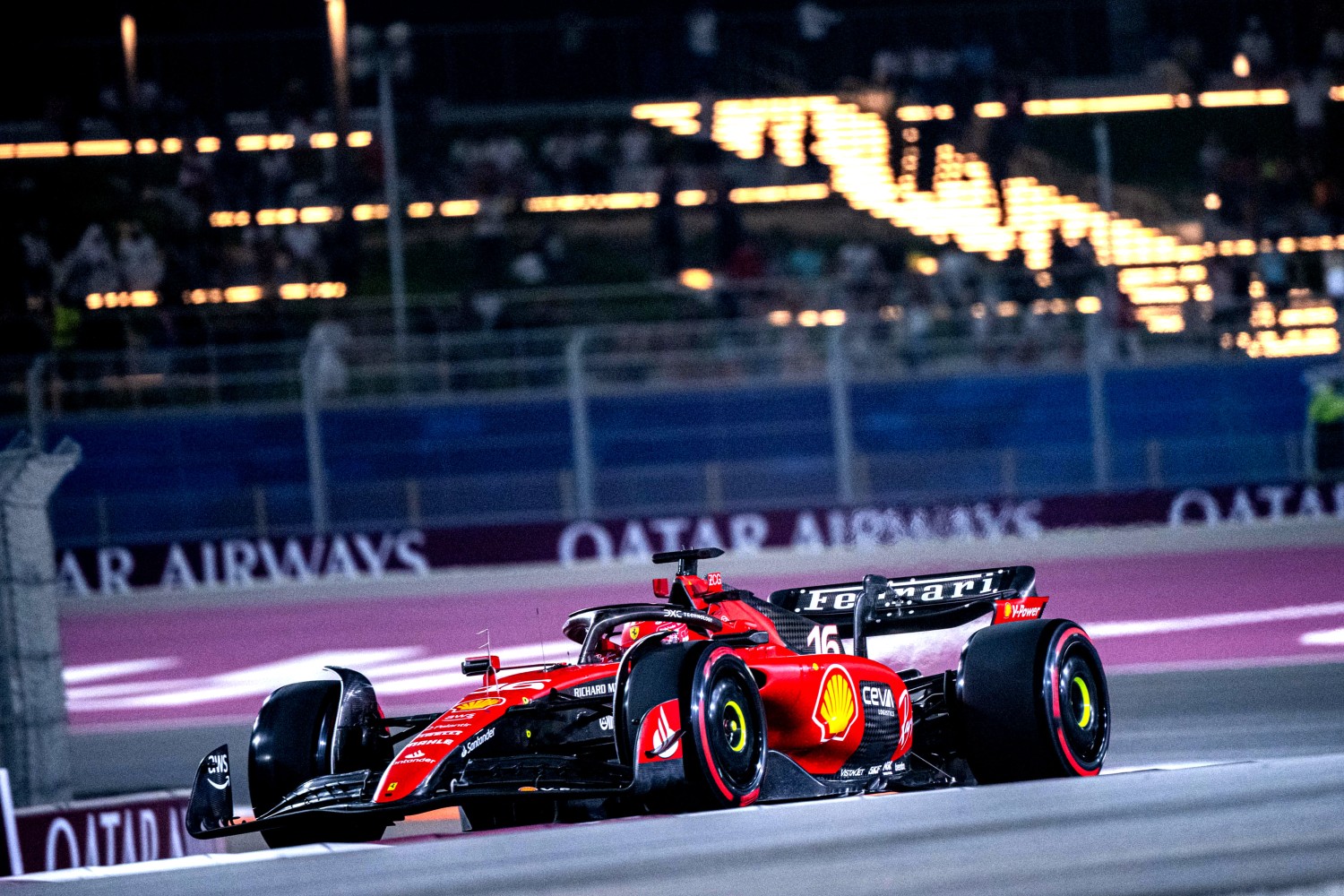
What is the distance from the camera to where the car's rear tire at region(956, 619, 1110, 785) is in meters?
6.75

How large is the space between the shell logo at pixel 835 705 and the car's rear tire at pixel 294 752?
1.60 meters

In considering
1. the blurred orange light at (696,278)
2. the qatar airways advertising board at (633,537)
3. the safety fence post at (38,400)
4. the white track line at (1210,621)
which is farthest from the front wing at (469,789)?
the blurred orange light at (696,278)

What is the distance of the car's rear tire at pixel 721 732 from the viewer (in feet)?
19.3

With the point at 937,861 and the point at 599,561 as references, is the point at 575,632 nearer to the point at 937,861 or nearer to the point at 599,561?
the point at 937,861

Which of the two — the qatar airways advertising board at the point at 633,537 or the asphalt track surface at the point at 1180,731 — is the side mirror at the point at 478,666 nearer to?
the asphalt track surface at the point at 1180,731

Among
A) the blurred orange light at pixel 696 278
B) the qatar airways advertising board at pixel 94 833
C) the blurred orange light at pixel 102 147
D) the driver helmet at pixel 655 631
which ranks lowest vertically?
the qatar airways advertising board at pixel 94 833

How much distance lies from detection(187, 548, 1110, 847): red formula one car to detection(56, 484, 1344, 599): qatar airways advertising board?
10.5 m

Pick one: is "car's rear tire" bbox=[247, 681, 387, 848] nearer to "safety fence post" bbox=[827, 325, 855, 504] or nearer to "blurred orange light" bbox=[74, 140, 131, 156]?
"safety fence post" bbox=[827, 325, 855, 504]

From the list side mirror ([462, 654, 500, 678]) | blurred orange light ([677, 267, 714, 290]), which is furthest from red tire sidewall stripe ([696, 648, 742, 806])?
blurred orange light ([677, 267, 714, 290])

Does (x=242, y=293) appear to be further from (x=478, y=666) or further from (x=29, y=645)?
(x=478, y=666)

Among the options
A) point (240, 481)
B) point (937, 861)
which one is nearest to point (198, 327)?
point (240, 481)

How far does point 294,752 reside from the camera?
666 centimetres

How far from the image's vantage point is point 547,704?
624 centimetres

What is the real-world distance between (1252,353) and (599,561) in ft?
22.9
